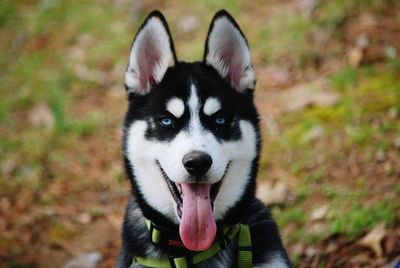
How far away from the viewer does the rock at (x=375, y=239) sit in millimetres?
3398

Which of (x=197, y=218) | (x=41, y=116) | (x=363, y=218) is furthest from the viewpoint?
(x=41, y=116)

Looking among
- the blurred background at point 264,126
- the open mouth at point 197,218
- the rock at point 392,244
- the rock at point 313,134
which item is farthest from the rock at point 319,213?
the open mouth at point 197,218

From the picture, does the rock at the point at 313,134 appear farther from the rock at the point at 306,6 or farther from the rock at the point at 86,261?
the rock at the point at 86,261

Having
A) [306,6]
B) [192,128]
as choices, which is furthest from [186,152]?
[306,6]

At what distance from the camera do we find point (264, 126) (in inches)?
200

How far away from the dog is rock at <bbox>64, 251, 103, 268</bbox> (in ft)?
3.58

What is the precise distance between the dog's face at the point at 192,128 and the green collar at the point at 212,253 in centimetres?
11

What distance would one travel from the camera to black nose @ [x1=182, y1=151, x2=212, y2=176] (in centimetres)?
255

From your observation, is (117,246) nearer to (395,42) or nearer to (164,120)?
(164,120)

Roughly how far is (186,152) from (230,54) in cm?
81

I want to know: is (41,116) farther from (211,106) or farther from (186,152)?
(186,152)

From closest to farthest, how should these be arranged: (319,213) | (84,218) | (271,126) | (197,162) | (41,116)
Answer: (197,162), (319,213), (84,218), (271,126), (41,116)

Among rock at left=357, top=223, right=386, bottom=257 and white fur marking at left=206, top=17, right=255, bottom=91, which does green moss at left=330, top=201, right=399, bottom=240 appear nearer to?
rock at left=357, top=223, right=386, bottom=257

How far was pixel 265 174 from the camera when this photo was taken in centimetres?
455
